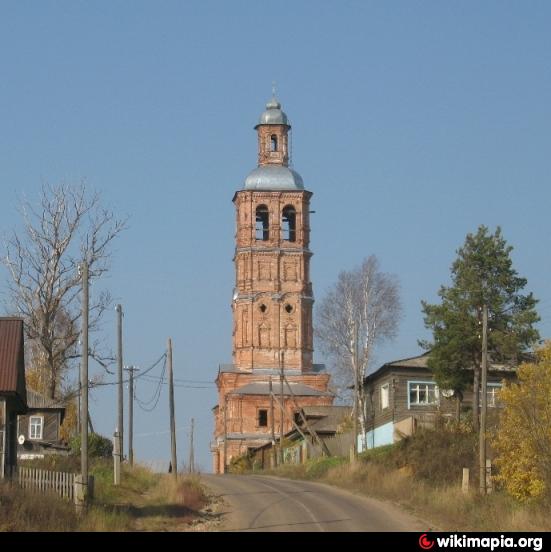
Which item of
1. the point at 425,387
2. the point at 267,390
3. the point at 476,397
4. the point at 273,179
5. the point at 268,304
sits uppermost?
the point at 273,179

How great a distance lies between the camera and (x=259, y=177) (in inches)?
3895

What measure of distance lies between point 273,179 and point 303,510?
65578mm

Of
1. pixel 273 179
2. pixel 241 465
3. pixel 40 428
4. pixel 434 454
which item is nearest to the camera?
pixel 434 454

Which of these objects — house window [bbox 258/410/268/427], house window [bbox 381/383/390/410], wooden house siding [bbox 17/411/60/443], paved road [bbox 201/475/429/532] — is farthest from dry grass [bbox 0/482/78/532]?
house window [bbox 258/410/268/427]

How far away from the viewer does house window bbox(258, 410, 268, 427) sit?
96.3 metres

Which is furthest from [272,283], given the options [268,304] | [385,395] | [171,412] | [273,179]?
[171,412]

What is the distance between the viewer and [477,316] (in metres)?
53.5

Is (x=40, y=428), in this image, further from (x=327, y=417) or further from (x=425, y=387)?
(x=327, y=417)

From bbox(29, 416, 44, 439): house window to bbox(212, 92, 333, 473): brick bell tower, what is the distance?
122 feet

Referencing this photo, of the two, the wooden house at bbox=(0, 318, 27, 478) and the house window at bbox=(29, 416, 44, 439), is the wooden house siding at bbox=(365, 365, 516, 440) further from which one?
the wooden house at bbox=(0, 318, 27, 478)

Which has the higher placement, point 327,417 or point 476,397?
point 476,397

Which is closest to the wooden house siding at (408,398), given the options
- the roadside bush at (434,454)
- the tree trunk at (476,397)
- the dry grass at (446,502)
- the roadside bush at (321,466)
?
the roadside bush at (321,466)

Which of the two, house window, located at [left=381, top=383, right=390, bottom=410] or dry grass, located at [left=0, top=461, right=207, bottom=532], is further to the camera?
house window, located at [left=381, top=383, right=390, bottom=410]
